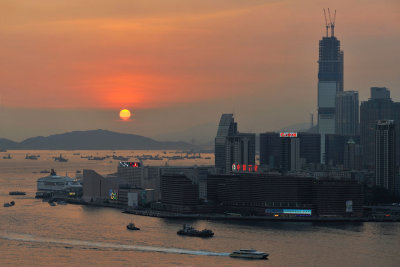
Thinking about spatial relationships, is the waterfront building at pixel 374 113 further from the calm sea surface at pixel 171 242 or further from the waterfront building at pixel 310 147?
the calm sea surface at pixel 171 242

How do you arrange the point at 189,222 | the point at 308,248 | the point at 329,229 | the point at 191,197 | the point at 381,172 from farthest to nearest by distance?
the point at 381,172 → the point at 191,197 → the point at 189,222 → the point at 329,229 → the point at 308,248

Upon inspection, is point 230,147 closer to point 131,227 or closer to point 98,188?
point 98,188

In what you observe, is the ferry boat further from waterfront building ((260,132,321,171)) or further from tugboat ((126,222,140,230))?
waterfront building ((260,132,321,171))

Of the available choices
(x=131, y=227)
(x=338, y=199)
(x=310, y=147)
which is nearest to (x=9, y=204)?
(x=131, y=227)

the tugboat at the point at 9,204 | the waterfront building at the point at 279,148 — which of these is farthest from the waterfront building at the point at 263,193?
the waterfront building at the point at 279,148

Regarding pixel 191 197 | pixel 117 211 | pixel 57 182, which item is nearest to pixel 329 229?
pixel 191 197

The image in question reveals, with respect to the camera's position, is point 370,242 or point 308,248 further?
point 370,242

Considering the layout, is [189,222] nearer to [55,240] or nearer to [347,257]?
[55,240]
